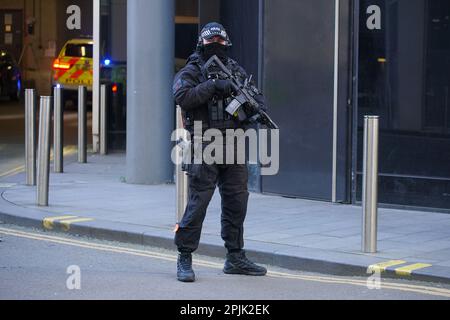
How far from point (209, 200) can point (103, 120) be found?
8396 mm

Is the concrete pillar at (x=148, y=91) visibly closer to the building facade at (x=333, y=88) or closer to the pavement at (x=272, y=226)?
the building facade at (x=333, y=88)

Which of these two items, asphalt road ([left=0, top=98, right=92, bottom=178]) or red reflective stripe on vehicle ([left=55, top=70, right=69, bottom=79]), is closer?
asphalt road ([left=0, top=98, right=92, bottom=178])

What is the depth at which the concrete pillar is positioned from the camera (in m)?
12.0

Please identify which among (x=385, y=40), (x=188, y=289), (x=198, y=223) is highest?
(x=385, y=40)

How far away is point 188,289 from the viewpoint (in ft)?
22.2

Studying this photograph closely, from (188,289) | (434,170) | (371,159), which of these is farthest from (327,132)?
(188,289)

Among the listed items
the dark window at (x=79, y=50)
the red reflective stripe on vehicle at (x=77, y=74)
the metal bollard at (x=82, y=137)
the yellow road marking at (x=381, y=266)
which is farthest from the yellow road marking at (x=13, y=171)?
the dark window at (x=79, y=50)

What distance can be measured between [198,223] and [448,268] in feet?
6.59

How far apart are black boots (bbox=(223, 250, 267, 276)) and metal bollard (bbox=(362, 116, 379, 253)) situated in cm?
107

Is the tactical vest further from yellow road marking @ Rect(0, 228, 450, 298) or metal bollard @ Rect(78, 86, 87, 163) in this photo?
metal bollard @ Rect(78, 86, 87, 163)

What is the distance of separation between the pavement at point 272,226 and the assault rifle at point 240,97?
138 centimetres

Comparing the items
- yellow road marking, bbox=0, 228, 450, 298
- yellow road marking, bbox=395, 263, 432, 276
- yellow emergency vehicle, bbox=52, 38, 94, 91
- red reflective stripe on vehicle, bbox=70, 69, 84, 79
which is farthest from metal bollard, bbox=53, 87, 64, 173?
red reflective stripe on vehicle, bbox=70, 69, 84, 79
